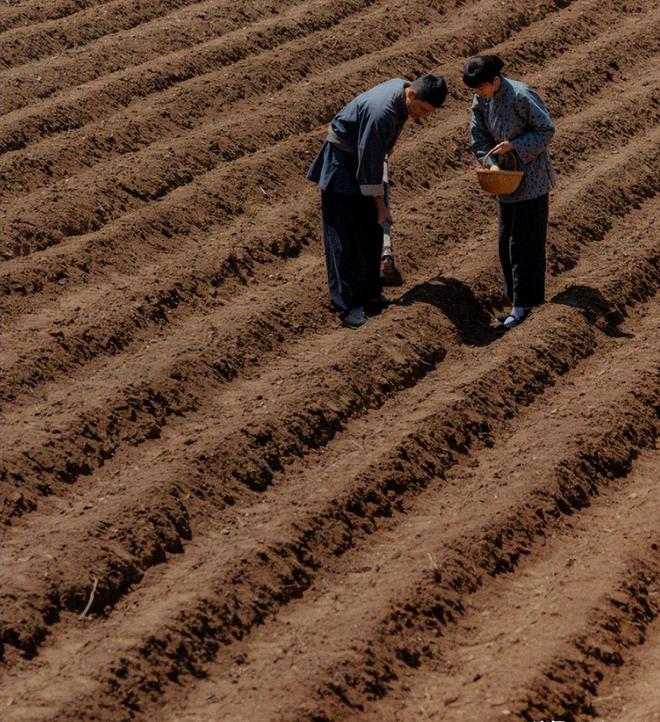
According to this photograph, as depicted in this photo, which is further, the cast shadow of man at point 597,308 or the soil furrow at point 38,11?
the soil furrow at point 38,11

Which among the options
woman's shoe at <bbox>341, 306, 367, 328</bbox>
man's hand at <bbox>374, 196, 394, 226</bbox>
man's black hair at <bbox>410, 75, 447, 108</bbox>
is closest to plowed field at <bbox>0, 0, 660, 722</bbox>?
woman's shoe at <bbox>341, 306, 367, 328</bbox>

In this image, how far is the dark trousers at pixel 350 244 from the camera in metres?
6.39

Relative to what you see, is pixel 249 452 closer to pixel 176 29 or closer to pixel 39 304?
pixel 39 304

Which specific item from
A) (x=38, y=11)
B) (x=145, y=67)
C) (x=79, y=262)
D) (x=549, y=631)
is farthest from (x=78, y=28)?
(x=549, y=631)

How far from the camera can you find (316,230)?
23.6 ft

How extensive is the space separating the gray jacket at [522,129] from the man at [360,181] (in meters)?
0.30

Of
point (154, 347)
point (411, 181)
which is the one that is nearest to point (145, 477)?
point (154, 347)

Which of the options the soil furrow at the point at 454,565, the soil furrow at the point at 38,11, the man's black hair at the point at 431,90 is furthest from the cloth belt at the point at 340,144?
the soil furrow at the point at 38,11

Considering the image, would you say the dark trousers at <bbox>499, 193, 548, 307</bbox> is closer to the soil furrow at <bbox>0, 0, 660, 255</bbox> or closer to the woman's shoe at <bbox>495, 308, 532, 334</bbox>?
the woman's shoe at <bbox>495, 308, 532, 334</bbox>

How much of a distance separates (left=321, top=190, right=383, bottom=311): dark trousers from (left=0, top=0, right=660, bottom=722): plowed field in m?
0.16

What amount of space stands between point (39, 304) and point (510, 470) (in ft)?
7.62


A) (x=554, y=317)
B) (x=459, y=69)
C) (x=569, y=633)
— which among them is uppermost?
(x=459, y=69)

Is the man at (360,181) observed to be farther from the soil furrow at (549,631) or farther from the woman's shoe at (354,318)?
the soil furrow at (549,631)

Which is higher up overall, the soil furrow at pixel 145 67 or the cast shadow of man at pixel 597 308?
the soil furrow at pixel 145 67
